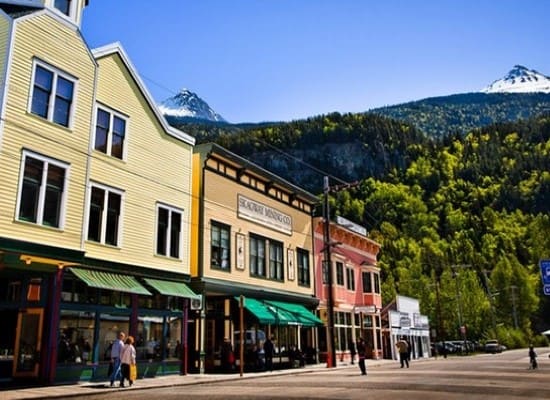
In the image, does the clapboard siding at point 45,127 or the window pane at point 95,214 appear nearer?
the clapboard siding at point 45,127

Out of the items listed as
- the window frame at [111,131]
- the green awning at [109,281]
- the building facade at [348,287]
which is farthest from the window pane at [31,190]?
the building facade at [348,287]

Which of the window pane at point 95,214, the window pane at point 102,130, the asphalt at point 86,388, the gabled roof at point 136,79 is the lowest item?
the asphalt at point 86,388

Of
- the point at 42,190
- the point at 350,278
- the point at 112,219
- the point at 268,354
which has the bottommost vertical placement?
the point at 268,354

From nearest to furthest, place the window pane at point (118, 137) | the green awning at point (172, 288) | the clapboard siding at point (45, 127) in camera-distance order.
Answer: the clapboard siding at point (45, 127) → the window pane at point (118, 137) → the green awning at point (172, 288)

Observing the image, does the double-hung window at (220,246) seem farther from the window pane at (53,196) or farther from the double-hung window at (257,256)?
the window pane at (53,196)

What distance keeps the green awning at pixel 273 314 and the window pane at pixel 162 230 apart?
15.4 ft

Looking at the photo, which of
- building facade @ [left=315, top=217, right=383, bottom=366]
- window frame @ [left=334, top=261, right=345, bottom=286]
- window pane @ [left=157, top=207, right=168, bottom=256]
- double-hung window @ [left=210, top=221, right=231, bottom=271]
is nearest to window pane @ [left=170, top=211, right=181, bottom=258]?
window pane @ [left=157, top=207, right=168, bottom=256]

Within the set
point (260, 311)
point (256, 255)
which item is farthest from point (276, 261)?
point (260, 311)

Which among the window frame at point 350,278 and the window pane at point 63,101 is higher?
the window pane at point 63,101

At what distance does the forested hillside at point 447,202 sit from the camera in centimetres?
8944

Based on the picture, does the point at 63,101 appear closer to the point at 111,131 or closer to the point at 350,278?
the point at 111,131

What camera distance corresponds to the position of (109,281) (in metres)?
19.9

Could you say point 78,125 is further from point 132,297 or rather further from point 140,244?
point 132,297

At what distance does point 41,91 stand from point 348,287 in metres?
28.6
